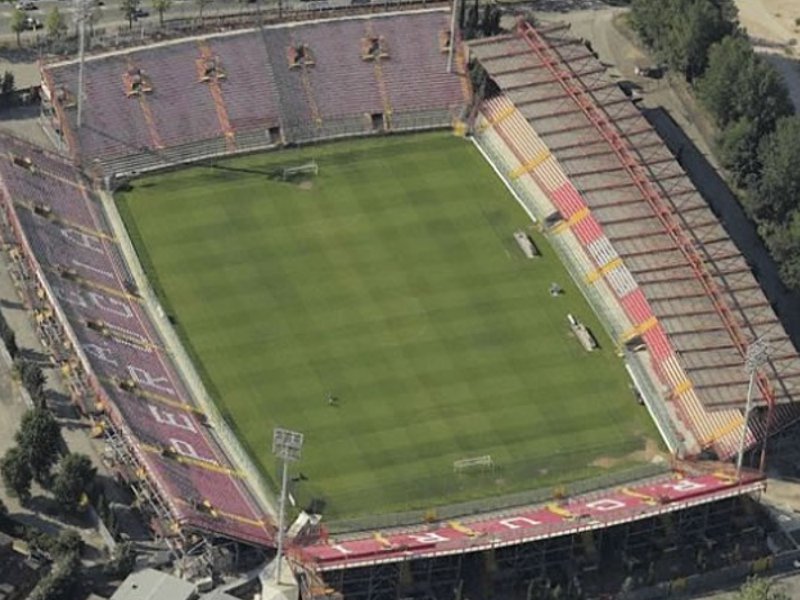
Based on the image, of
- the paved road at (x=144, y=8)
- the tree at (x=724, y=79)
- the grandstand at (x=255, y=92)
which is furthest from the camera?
the paved road at (x=144, y=8)

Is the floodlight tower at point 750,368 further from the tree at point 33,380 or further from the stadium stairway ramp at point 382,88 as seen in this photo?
the tree at point 33,380

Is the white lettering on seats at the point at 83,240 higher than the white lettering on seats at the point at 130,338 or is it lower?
higher

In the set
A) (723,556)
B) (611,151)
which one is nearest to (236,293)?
(611,151)

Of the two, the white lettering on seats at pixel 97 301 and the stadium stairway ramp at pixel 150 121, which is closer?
the white lettering on seats at pixel 97 301

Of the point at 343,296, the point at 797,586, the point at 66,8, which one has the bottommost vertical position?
the point at 797,586

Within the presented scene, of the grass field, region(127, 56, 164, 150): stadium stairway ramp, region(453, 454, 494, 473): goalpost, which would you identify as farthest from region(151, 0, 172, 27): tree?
region(453, 454, 494, 473): goalpost

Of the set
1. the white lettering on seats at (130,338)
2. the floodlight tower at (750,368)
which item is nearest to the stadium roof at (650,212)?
the floodlight tower at (750,368)

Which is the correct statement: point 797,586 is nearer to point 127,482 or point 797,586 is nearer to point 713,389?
point 713,389
